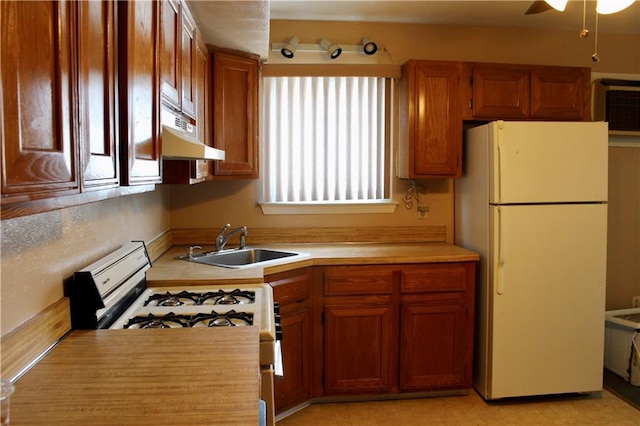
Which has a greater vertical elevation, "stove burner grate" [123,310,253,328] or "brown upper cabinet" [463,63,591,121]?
"brown upper cabinet" [463,63,591,121]

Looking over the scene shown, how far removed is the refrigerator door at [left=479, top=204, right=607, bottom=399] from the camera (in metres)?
2.94

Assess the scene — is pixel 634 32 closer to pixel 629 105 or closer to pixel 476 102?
pixel 629 105

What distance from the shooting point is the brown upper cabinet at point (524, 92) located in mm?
3279

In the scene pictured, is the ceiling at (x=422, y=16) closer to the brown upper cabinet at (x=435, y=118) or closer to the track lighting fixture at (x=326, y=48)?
the track lighting fixture at (x=326, y=48)

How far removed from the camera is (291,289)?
109 inches

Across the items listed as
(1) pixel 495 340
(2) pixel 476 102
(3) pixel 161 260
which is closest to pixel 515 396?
(1) pixel 495 340

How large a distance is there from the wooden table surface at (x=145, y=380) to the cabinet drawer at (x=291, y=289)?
3.39 ft

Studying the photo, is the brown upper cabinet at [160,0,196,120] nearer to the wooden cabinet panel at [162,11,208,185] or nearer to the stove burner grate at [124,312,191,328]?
the wooden cabinet panel at [162,11,208,185]

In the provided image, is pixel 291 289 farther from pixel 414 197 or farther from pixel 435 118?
pixel 435 118

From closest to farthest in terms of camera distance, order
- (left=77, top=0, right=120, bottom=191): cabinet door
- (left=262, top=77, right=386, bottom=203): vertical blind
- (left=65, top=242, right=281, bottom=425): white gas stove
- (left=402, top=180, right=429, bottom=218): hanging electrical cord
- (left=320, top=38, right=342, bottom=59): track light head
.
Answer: (left=77, top=0, right=120, bottom=191): cabinet door → (left=65, top=242, right=281, bottom=425): white gas stove → (left=320, top=38, right=342, bottom=59): track light head → (left=262, top=77, right=386, bottom=203): vertical blind → (left=402, top=180, right=429, bottom=218): hanging electrical cord

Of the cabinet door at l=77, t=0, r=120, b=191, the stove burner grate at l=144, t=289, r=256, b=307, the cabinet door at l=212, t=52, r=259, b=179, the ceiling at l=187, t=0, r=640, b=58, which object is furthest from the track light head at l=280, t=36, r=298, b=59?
the cabinet door at l=77, t=0, r=120, b=191

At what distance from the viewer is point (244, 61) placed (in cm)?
303

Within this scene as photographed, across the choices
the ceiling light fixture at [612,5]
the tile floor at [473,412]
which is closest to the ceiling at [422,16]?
the ceiling light fixture at [612,5]

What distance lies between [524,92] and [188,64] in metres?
2.18
